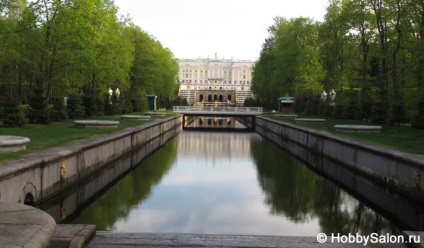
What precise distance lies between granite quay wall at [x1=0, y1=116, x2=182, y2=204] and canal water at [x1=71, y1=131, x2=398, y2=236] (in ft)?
3.29

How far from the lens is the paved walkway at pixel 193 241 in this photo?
574cm

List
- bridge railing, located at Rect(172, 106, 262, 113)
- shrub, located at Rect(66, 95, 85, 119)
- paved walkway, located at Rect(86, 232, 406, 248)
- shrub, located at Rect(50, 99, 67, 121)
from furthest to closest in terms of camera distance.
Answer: bridge railing, located at Rect(172, 106, 262, 113) < shrub, located at Rect(66, 95, 85, 119) < shrub, located at Rect(50, 99, 67, 121) < paved walkway, located at Rect(86, 232, 406, 248)

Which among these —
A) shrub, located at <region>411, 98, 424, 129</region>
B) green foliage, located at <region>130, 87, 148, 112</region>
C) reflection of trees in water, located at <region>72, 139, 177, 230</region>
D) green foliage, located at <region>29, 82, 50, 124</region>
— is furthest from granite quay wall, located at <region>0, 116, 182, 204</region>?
green foliage, located at <region>130, 87, 148, 112</region>

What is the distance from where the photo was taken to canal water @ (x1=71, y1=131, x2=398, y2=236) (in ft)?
29.0

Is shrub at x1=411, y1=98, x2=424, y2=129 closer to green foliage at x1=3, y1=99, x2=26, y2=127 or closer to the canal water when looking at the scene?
the canal water

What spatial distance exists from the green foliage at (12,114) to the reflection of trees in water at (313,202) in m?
10.0

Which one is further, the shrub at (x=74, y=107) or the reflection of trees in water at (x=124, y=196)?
the shrub at (x=74, y=107)

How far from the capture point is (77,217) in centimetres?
923

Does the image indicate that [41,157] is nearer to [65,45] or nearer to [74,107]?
[74,107]

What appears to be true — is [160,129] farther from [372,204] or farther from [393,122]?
[372,204]

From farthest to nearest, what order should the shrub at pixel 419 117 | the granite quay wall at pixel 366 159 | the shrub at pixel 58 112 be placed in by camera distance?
the shrub at pixel 58 112 → the shrub at pixel 419 117 → the granite quay wall at pixel 366 159

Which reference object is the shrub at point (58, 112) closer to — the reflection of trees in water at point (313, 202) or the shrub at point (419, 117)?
the reflection of trees in water at point (313, 202)

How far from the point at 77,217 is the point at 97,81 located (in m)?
28.9

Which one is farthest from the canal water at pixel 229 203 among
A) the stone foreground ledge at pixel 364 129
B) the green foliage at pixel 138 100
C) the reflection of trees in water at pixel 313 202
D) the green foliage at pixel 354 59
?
the green foliage at pixel 138 100
